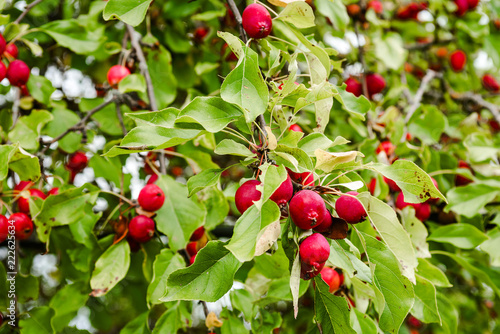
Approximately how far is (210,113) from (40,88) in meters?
1.09

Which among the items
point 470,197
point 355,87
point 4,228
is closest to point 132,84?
point 4,228

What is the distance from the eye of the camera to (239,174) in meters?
3.13

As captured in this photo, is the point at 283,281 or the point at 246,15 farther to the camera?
the point at 283,281

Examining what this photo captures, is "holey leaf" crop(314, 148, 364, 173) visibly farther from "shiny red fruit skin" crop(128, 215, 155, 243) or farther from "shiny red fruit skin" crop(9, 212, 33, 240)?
"shiny red fruit skin" crop(9, 212, 33, 240)

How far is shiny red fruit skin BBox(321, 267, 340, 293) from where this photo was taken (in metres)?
1.20

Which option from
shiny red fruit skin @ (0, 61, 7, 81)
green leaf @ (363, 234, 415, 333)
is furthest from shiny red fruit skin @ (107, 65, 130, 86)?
green leaf @ (363, 234, 415, 333)

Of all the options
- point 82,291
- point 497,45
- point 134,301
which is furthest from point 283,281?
point 497,45

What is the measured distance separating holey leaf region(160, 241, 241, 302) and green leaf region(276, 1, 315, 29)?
1.90 feet

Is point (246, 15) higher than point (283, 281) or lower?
higher

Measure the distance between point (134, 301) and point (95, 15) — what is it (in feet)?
5.00

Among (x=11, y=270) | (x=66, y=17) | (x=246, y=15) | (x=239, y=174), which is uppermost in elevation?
(x=246, y=15)

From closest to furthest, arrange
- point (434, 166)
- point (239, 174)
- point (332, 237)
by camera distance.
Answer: point (332, 237), point (434, 166), point (239, 174)

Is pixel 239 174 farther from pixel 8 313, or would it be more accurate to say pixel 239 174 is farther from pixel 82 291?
pixel 8 313

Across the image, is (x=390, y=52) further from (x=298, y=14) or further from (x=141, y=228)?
(x=141, y=228)
